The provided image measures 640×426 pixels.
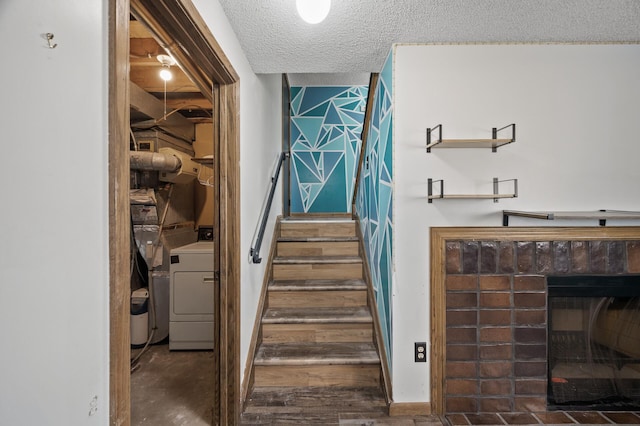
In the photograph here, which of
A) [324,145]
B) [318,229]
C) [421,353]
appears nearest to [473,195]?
[421,353]

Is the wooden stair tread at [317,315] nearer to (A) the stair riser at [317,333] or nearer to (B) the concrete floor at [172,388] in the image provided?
(A) the stair riser at [317,333]

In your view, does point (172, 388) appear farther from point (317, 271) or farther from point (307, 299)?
point (317, 271)

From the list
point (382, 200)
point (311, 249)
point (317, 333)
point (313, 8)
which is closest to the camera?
point (313, 8)

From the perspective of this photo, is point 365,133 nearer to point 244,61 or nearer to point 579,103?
point 244,61

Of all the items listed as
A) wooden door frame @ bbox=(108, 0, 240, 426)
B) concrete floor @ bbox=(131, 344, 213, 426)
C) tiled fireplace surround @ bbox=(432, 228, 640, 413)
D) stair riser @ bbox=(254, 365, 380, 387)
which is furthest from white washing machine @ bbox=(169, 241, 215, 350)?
tiled fireplace surround @ bbox=(432, 228, 640, 413)

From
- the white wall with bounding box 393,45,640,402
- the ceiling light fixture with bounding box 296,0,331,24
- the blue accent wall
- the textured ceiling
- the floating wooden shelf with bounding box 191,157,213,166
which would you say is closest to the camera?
the ceiling light fixture with bounding box 296,0,331,24

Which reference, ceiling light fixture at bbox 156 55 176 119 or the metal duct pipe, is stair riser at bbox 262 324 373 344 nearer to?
the metal duct pipe

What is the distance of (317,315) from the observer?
8.06 feet

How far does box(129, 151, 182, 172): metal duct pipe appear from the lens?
282cm

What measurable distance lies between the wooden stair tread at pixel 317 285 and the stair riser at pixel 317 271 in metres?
0.07

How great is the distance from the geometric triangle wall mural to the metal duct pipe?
6.39 feet

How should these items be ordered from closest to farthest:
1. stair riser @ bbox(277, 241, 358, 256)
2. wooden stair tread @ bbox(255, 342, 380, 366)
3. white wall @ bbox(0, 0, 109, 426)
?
white wall @ bbox(0, 0, 109, 426) < wooden stair tread @ bbox(255, 342, 380, 366) < stair riser @ bbox(277, 241, 358, 256)

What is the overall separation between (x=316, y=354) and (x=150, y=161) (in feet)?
7.20

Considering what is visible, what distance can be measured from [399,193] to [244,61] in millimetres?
1311
